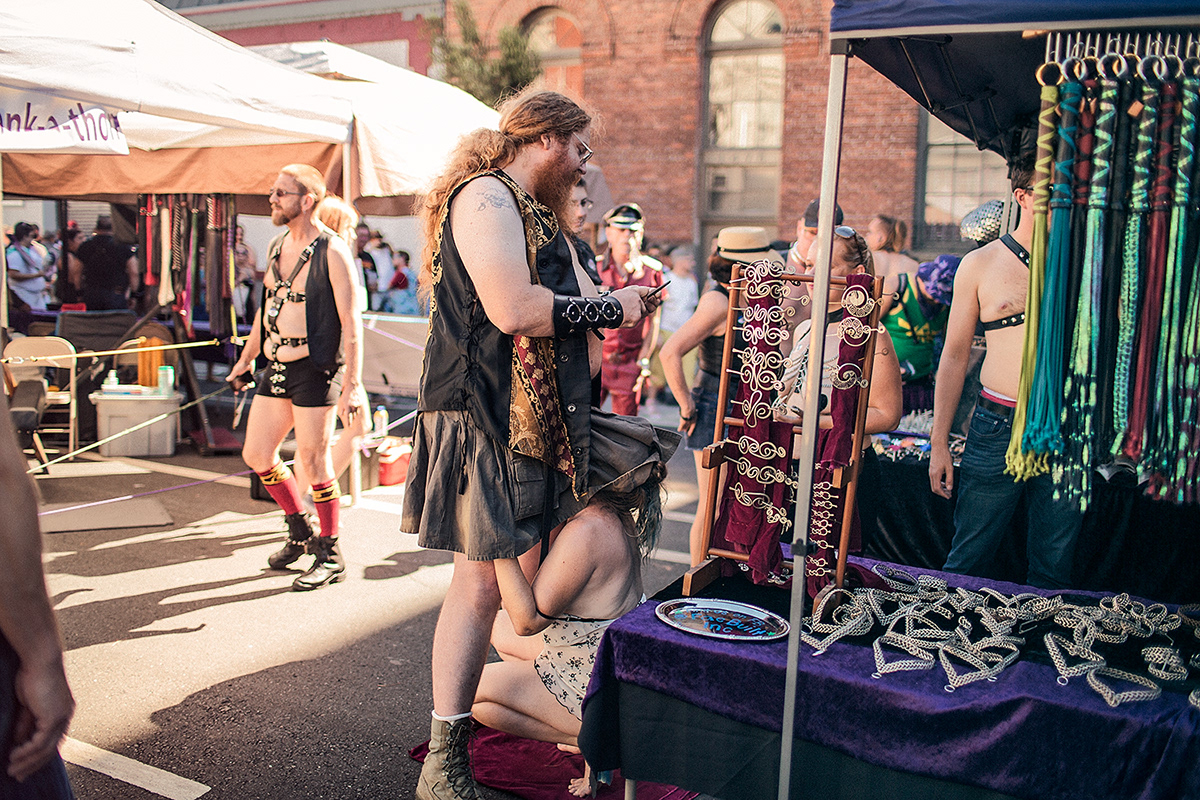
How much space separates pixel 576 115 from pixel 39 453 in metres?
6.13

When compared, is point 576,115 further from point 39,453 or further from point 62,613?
point 39,453

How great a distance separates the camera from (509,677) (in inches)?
113

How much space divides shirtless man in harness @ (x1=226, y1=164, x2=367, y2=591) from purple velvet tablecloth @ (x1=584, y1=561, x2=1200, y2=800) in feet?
9.10

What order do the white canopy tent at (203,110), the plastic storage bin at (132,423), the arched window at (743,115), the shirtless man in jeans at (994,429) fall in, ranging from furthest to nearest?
the arched window at (743,115), the plastic storage bin at (132,423), the white canopy tent at (203,110), the shirtless man in jeans at (994,429)

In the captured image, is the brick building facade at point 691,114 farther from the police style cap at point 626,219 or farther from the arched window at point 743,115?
the police style cap at point 626,219

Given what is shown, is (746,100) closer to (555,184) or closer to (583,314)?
(555,184)

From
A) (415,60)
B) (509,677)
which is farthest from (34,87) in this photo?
(415,60)

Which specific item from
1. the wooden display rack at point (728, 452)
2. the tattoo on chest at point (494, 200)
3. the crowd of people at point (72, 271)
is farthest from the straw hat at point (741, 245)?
the crowd of people at point (72, 271)

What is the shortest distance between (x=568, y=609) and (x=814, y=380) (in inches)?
37.1

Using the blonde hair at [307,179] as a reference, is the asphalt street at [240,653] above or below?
below

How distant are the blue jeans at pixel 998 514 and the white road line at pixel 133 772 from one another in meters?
2.52

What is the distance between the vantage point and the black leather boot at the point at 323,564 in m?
4.68

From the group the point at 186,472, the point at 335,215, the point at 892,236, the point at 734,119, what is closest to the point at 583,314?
the point at 335,215

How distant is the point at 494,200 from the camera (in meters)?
2.48
